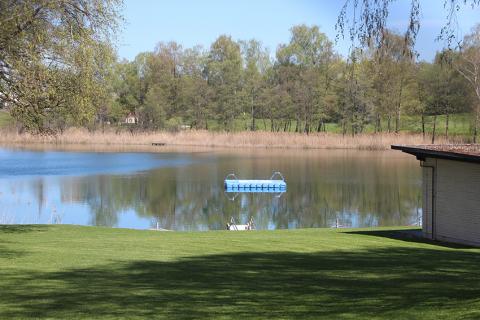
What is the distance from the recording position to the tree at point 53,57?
15.3 metres

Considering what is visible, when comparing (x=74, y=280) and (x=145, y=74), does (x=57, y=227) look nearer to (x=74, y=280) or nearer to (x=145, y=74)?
(x=74, y=280)

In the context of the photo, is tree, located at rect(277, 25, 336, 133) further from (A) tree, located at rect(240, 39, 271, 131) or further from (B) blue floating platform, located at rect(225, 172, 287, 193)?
(B) blue floating platform, located at rect(225, 172, 287, 193)

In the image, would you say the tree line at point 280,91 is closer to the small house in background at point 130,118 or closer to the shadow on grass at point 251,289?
the small house in background at point 130,118

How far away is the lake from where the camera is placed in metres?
28.4

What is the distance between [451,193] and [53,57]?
10.8 meters

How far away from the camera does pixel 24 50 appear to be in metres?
15.7

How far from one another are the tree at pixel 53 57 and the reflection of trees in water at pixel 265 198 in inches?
391

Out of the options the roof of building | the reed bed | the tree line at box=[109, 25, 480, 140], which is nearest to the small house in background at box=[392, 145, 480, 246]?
the roof of building

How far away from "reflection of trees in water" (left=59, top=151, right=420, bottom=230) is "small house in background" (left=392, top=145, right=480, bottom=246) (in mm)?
8449

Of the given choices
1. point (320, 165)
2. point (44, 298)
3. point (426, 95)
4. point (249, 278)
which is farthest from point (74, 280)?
point (426, 95)

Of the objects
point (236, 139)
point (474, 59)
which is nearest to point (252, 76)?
point (236, 139)

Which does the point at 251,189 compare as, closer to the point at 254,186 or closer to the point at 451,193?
the point at 254,186

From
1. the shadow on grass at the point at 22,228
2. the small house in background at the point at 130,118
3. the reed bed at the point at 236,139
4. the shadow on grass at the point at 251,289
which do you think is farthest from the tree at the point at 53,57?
the small house in background at the point at 130,118

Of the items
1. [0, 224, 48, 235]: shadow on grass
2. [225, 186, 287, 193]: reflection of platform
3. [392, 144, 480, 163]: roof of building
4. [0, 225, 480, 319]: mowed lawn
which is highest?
[392, 144, 480, 163]: roof of building
